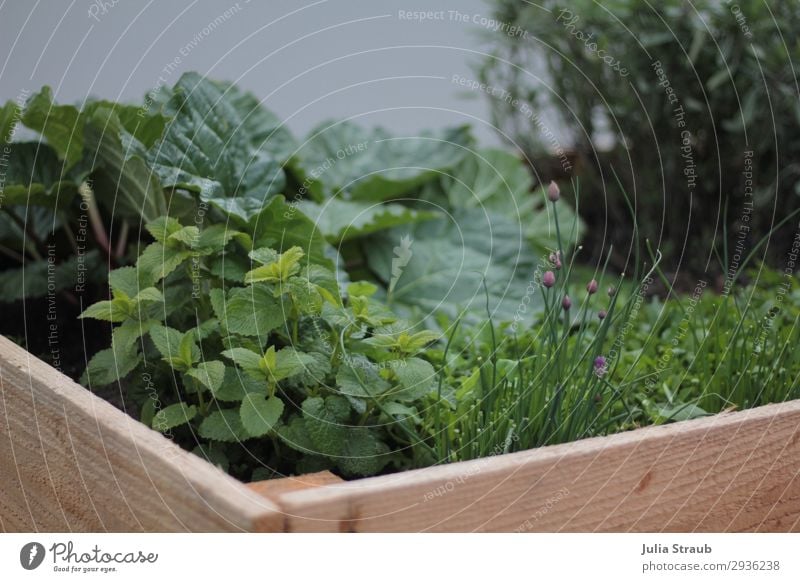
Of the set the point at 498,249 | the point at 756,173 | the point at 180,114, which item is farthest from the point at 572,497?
the point at 756,173

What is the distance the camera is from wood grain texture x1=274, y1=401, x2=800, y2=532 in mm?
800

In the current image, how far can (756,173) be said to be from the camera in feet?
6.24

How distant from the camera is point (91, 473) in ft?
2.97

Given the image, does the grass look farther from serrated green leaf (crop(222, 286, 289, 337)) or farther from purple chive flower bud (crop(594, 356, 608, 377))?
serrated green leaf (crop(222, 286, 289, 337))

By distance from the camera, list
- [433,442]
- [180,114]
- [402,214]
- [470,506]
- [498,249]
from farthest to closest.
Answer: [498,249] < [402,214] < [180,114] < [433,442] < [470,506]

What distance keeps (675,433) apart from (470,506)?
0.23m

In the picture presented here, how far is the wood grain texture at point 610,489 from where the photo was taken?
800 millimetres

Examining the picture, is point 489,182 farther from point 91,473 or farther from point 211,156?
point 91,473

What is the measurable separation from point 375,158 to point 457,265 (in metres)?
0.29

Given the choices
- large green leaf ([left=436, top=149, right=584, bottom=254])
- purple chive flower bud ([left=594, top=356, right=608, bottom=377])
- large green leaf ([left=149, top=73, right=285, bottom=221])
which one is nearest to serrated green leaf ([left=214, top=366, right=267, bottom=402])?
large green leaf ([left=149, top=73, right=285, bottom=221])

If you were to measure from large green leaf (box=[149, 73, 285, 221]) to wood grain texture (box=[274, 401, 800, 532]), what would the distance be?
0.42m

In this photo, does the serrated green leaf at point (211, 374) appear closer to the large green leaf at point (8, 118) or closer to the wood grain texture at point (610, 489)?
the wood grain texture at point (610, 489)

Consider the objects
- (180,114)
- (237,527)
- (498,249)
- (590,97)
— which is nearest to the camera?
(237,527)

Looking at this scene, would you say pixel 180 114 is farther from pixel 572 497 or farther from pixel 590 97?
pixel 590 97
